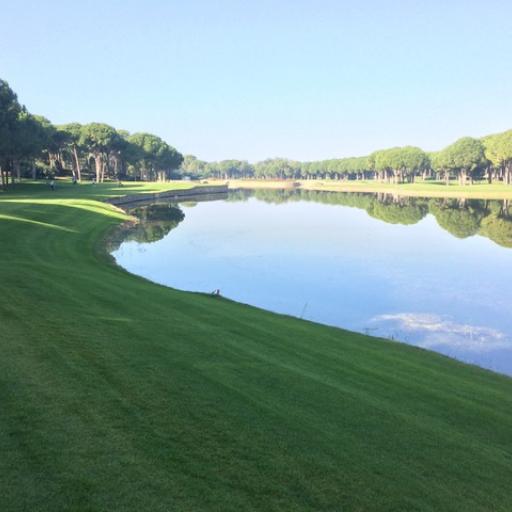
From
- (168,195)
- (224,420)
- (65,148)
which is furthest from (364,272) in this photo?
(65,148)

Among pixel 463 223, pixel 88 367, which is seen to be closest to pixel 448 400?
pixel 88 367

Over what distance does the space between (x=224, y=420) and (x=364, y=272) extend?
24.1m

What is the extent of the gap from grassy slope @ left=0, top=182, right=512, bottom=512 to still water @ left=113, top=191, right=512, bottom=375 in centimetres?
630

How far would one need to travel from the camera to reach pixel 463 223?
58906 mm

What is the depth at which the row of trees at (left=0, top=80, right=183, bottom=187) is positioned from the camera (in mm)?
65938

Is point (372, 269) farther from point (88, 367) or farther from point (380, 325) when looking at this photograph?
point (88, 367)

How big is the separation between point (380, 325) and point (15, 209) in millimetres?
32180

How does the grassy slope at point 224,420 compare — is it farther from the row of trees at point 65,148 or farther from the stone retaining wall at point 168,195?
the row of trees at point 65,148

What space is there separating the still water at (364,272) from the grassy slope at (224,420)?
630 centimetres

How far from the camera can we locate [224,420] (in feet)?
22.4

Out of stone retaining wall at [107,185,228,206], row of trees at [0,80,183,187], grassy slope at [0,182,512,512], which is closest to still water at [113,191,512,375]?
grassy slope at [0,182,512,512]

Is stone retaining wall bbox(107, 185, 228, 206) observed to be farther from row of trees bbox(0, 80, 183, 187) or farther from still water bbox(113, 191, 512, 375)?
still water bbox(113, 191, 512, 375)

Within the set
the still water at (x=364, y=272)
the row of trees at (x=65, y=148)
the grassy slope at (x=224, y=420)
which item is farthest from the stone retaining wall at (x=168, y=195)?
the grassy slope at (x=224, y=420)

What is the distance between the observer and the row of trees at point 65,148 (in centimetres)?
6594
